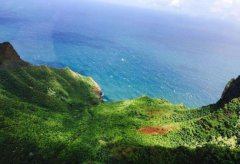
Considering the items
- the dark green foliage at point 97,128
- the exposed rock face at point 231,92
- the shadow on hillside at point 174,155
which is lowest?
the dark green foliage at point 97,128

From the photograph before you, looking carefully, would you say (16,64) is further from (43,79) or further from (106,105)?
(106,105)

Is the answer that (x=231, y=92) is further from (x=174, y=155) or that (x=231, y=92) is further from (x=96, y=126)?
(x=96, y=126)

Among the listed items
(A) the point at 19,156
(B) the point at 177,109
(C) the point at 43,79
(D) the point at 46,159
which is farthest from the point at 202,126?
(C) the point at 43,79

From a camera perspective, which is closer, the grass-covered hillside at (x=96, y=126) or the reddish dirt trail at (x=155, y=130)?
the grass-covered hillside at (x=96, y=126)

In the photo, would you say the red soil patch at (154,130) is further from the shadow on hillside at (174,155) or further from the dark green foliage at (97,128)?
the shadow on hillside at (174,155)

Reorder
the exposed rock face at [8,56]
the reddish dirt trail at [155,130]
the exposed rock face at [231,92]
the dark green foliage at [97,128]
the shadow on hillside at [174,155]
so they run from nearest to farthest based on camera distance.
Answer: the shadow on hillside at [174,155], the dark green foliage at [97,128], the reddish dirt trail at [155,130], the exposed rock face at [231,92], the exposed rock face at [8,56]

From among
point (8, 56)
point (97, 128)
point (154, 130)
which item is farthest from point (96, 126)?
point (8, 56)

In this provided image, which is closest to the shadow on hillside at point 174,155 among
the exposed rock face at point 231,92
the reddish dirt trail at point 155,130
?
the reddish dirt trail at point 155,130

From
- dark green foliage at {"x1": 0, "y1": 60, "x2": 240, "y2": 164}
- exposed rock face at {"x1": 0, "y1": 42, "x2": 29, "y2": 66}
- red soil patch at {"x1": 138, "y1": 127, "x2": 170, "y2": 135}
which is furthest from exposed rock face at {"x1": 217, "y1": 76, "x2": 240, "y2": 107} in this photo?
exposed rock face at {"x1": 0, "y1": 42, "x2": 29, "y2": 66}

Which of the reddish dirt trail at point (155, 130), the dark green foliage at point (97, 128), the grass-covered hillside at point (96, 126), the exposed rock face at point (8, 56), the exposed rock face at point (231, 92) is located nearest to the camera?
the dark green foliage at point (97, 128)
